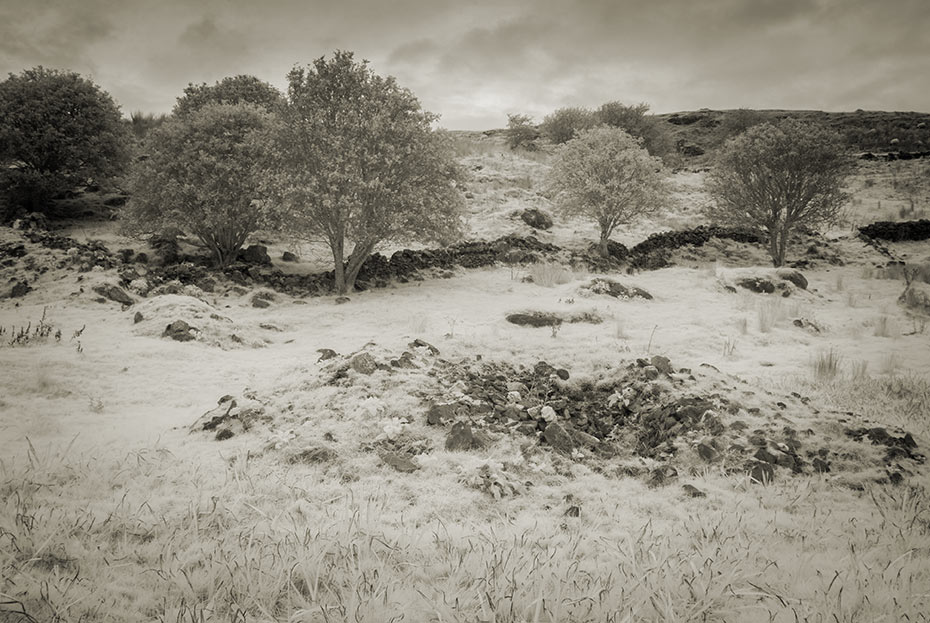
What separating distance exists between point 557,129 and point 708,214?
21.9 meters

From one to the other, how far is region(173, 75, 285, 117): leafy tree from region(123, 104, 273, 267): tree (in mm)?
9366

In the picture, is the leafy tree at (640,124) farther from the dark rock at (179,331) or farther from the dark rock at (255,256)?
the dark rock at (179,331)

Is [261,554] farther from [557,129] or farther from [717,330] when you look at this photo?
[557,129]

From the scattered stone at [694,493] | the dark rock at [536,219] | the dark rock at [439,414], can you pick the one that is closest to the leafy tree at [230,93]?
the dark rock at [536,219]

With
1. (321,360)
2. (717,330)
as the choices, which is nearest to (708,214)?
(717,330)

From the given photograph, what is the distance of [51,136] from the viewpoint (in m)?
18.4

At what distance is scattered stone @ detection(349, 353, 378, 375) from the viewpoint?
5781mm

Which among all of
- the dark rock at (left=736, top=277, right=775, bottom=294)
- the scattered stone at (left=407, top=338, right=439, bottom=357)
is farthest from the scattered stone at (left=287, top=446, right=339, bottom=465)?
the dark rock at (left=736, top=277, right=775, bottom=294)

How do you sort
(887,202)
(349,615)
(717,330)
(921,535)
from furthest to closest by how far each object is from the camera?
(887,202) → (717,330) → (921,535) → (349,615)

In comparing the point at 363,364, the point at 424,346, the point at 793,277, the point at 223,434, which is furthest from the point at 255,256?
the point at 793,277

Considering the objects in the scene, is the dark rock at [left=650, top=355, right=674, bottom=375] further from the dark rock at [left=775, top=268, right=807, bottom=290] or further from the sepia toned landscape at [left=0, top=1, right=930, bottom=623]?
the dark rock at [left=775, top=268, right=807, bottom=290]

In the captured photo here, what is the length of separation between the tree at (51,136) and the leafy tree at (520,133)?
89.6ft

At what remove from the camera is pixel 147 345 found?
7680 millimetres

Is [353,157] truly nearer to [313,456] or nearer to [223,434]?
[223,434]
